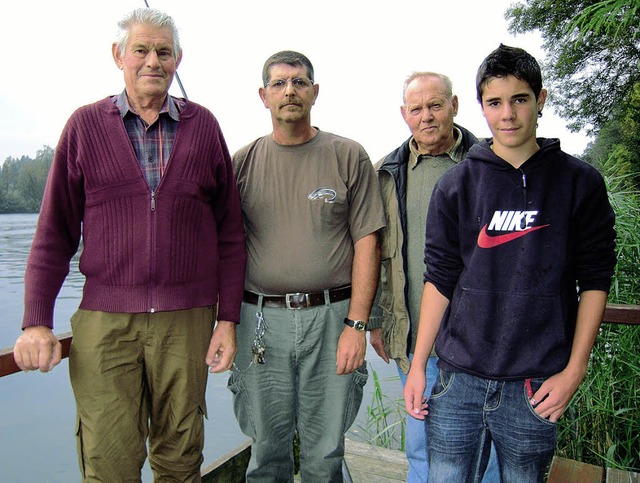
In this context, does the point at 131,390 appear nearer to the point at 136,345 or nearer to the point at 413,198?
the point at 136,345

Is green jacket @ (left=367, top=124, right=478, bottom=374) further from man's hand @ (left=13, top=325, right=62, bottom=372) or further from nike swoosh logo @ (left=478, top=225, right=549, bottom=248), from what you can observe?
man's hand @ (left=13, top=325, right=62, bottom=372)

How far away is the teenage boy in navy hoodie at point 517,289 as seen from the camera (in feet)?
4.54

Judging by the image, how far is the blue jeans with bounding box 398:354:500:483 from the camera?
1959mm

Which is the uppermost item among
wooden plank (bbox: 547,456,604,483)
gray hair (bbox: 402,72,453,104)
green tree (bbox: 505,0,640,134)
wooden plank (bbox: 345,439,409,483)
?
green tree (bbox: 505,0,640,134)

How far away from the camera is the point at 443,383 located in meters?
1.51

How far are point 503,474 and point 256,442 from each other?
95 cm

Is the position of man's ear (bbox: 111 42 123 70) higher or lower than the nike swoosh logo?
higher

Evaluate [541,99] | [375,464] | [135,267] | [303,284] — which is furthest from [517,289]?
[375,464]

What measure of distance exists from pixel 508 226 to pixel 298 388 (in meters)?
1.05

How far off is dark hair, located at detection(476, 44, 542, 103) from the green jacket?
0.63 m

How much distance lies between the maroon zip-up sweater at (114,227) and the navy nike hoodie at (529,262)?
85cm

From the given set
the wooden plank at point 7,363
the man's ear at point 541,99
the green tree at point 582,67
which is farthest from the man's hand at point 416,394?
the green tree at point 582,67

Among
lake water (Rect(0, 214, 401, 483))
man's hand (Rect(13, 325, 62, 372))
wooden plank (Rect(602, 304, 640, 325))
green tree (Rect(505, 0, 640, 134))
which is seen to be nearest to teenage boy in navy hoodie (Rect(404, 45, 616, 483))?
wooden plank (Rect(602, 304, 640, 325))

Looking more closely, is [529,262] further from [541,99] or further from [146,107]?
[146,107]
